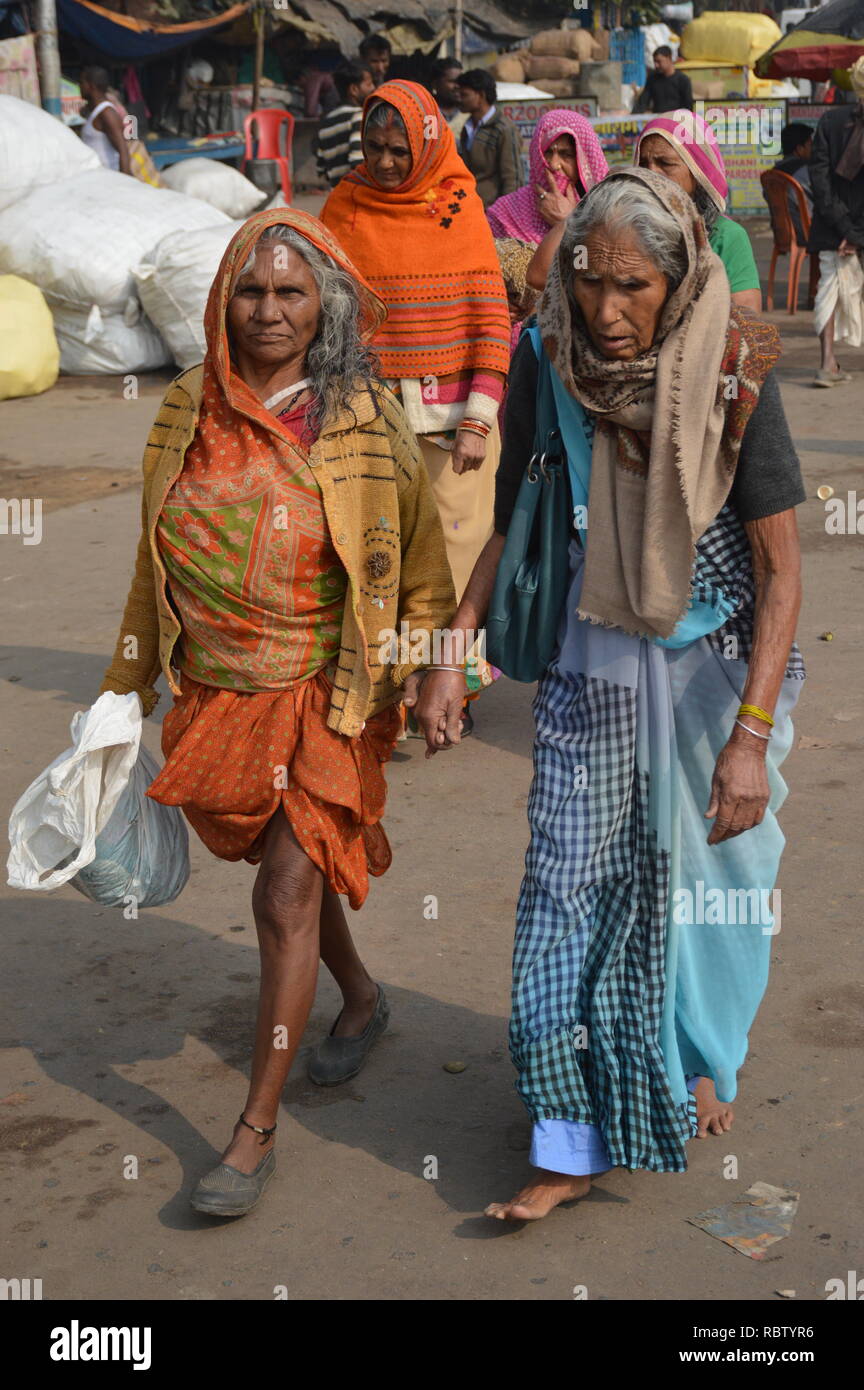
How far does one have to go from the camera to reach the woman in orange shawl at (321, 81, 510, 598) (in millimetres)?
4820

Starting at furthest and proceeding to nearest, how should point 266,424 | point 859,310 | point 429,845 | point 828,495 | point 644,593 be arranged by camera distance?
point 859,310 → point 828,495 → point 429,845 → point 266,424 → point 644,593

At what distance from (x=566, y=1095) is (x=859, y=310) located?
861 centimetres

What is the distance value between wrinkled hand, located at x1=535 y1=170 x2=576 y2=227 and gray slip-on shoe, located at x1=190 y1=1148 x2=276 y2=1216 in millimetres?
3674

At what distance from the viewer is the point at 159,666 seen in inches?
127

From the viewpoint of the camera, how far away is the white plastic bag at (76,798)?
9.77 ft

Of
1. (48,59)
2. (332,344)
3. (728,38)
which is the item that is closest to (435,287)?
(332,344)

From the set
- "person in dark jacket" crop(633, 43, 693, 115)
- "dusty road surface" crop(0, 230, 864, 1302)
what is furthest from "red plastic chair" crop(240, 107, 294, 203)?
"dusty road surface" crop(0, 230, 864, 1302)

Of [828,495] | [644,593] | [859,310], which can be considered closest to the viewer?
[644,593]

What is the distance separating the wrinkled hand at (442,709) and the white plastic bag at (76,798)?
21.0 inches

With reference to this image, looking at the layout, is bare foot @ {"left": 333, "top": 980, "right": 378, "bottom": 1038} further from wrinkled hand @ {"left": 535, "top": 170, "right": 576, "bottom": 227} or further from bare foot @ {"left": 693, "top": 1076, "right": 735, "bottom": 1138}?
wrinkled hand @ {"left": 535, "top": 170, "right": 576, "bottom": 227}

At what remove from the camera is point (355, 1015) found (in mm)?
3451

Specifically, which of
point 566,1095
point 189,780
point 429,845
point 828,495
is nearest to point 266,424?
point 189,780

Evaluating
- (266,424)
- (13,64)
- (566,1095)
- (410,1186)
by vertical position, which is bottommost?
(410,1186)

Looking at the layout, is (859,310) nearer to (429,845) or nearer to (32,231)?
(32,231)
